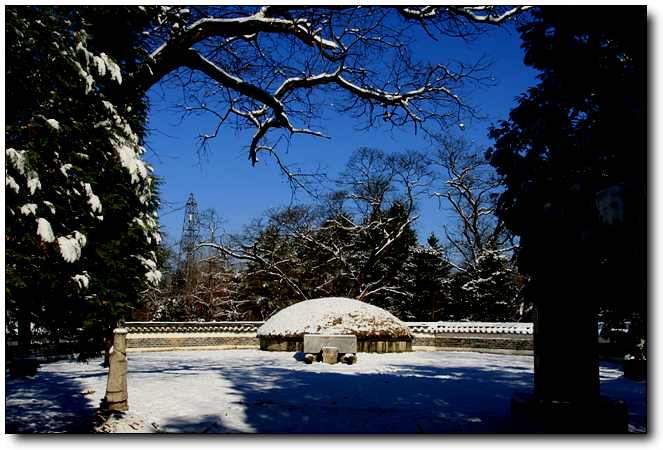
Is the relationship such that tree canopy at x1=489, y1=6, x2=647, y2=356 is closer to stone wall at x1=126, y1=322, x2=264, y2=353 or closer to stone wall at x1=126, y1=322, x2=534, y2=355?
stone wall at x1=126, y1=322, x2=534, y2=355

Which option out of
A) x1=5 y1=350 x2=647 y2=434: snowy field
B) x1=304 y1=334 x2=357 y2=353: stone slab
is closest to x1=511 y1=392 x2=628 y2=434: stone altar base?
x1=5 y1=350 x2=647 y2=434: snowy field

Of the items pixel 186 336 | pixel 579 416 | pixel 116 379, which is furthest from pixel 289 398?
pixel 186 336

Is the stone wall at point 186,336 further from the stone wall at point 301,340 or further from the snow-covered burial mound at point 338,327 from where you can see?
the snow-covered burial mound at point 338,327

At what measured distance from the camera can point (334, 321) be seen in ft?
47.3

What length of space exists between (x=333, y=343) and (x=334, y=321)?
2.44 meters

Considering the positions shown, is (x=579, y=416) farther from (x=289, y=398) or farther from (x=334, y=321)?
(x=334, y=321)

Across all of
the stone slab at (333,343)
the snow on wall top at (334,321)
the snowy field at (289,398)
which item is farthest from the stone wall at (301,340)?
the snowy field at (289,398)

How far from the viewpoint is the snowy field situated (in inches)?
200

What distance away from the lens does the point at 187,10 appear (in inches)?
211

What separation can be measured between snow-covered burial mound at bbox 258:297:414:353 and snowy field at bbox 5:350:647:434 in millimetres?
2654

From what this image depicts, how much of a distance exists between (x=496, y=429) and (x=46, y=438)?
4.21 meters

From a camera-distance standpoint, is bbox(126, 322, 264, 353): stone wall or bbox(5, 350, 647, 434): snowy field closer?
bbox(5, 350, 647, 434): snowy field

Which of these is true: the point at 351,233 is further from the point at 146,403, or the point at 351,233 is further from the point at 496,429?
the point at 496,429

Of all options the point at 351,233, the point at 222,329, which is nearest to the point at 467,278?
the point at 351,233
